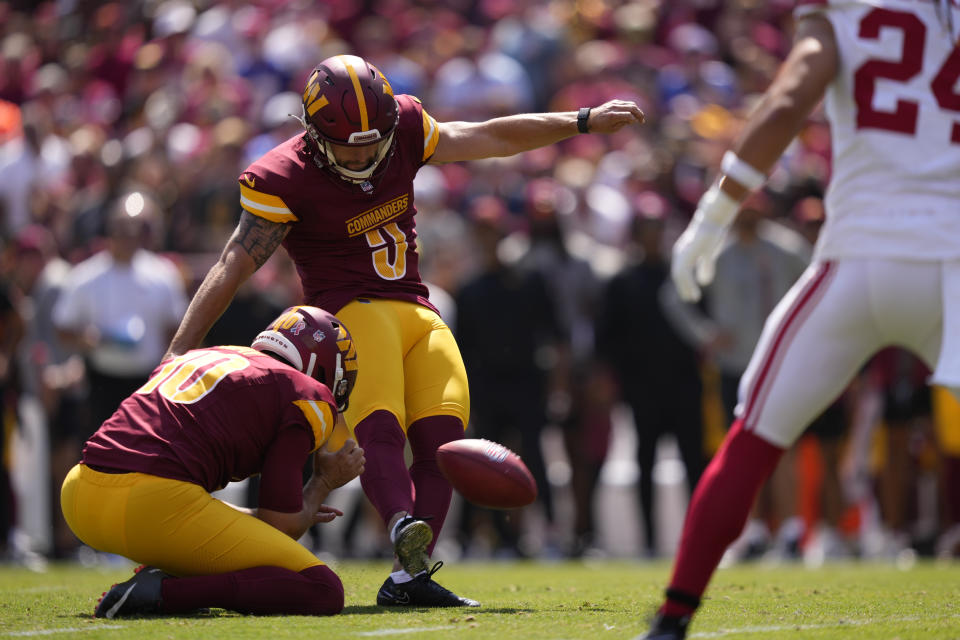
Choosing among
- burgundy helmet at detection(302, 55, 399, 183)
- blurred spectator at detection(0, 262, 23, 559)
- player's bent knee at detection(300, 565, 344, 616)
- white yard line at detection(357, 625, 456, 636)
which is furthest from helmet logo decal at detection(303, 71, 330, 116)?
blurred spectator at detection(0, 262, 23, 559)

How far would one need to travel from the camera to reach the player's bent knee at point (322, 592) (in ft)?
16.1

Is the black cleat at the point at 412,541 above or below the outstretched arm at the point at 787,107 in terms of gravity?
below

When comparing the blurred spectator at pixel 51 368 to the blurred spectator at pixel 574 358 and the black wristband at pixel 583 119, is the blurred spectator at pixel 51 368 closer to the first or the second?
the blurred spectator at pixel 574 358

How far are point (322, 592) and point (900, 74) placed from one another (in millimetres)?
2582

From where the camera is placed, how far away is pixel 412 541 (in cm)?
496

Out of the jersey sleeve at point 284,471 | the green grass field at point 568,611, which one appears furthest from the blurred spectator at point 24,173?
the jersey sleeve at point 284,471

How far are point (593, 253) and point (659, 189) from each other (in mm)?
686

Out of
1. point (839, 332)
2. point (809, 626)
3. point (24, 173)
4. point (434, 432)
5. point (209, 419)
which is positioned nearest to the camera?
point (839, 332)

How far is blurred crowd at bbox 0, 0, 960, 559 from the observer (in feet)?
31.2

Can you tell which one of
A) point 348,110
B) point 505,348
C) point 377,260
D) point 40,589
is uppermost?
point 348,110

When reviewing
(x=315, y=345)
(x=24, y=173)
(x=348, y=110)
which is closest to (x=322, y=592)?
(x=315, y=345)

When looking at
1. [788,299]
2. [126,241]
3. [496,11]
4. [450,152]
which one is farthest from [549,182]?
[788,299]

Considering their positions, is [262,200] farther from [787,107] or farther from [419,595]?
[787,107]

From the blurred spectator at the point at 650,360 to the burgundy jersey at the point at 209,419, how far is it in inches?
201
